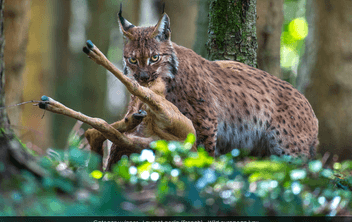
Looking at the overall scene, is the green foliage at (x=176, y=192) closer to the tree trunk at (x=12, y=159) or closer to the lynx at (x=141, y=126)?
the tree trunk at (x=12, y=159)

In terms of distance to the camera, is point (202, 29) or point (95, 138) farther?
point (202, 29)

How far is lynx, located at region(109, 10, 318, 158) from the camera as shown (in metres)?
3.93

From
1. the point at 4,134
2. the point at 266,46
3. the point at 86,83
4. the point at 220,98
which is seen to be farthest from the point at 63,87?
the point at 4,134

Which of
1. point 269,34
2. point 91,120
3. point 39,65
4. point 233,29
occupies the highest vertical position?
point 269,34

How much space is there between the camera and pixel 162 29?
394 centimetres

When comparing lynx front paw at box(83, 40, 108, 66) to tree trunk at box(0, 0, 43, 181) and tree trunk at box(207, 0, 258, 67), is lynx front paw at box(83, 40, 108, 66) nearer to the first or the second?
tree trunk at box(0, 0, 43, 181)

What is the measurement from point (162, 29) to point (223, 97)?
44.3 inches

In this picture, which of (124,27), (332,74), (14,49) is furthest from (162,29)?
(332,74)

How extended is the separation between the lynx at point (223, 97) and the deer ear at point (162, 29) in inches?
0.4

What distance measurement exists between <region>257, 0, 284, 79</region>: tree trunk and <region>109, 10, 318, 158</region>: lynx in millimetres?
1290

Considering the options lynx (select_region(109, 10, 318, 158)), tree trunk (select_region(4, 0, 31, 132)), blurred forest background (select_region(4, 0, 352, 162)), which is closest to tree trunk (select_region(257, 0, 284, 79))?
blurred forest background (select_region(4, 0, 352, 162))

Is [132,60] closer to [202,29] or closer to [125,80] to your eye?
[125,80]

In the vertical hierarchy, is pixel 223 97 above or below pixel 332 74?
below

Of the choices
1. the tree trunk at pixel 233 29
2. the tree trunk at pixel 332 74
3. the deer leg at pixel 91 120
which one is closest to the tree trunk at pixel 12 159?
the deer leg at pixel 91 120
